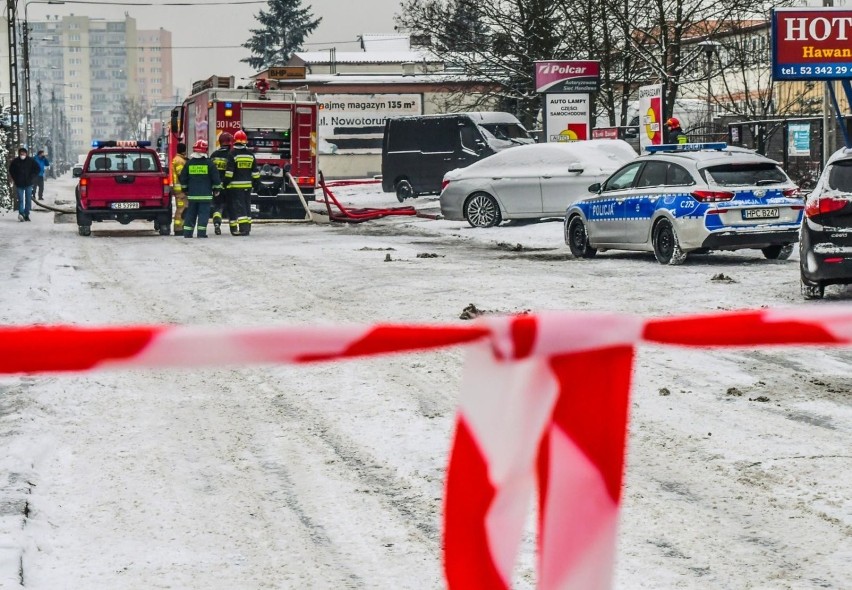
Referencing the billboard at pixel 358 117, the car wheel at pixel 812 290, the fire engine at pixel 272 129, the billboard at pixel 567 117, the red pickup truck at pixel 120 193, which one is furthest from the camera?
the billboard at pixel 358 117

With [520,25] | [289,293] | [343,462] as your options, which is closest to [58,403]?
[343,462]

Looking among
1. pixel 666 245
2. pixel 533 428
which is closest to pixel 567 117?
pixel 666 245

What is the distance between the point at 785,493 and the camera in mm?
5879

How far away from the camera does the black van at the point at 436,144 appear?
37.3 meters

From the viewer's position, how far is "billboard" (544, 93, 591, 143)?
31.4m

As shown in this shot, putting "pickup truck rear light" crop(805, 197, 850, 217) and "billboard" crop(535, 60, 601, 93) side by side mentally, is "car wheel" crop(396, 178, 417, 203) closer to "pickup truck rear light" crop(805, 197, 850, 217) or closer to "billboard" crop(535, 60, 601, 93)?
"billboard" crop(535, 60, 601, 93)

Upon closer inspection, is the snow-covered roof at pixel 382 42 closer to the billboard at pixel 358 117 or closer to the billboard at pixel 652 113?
the billboard at pixel 358 117

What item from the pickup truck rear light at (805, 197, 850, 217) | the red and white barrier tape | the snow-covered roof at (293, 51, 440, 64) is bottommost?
the red and white barrier tape

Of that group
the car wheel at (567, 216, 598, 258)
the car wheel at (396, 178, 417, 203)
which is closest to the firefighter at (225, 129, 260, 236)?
the car wheel at (567, 216, 598, 258)

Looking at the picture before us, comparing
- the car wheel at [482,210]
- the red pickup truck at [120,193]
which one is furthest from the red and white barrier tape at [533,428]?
the red pickup truck at [120,193]

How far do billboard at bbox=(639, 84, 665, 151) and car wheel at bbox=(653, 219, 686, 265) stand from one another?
12603 mm

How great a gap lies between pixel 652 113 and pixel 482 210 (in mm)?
6478

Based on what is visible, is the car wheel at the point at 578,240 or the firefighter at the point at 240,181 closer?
the car wheel at the point at 578,240

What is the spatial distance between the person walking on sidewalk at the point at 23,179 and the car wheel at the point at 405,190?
1089 cm
